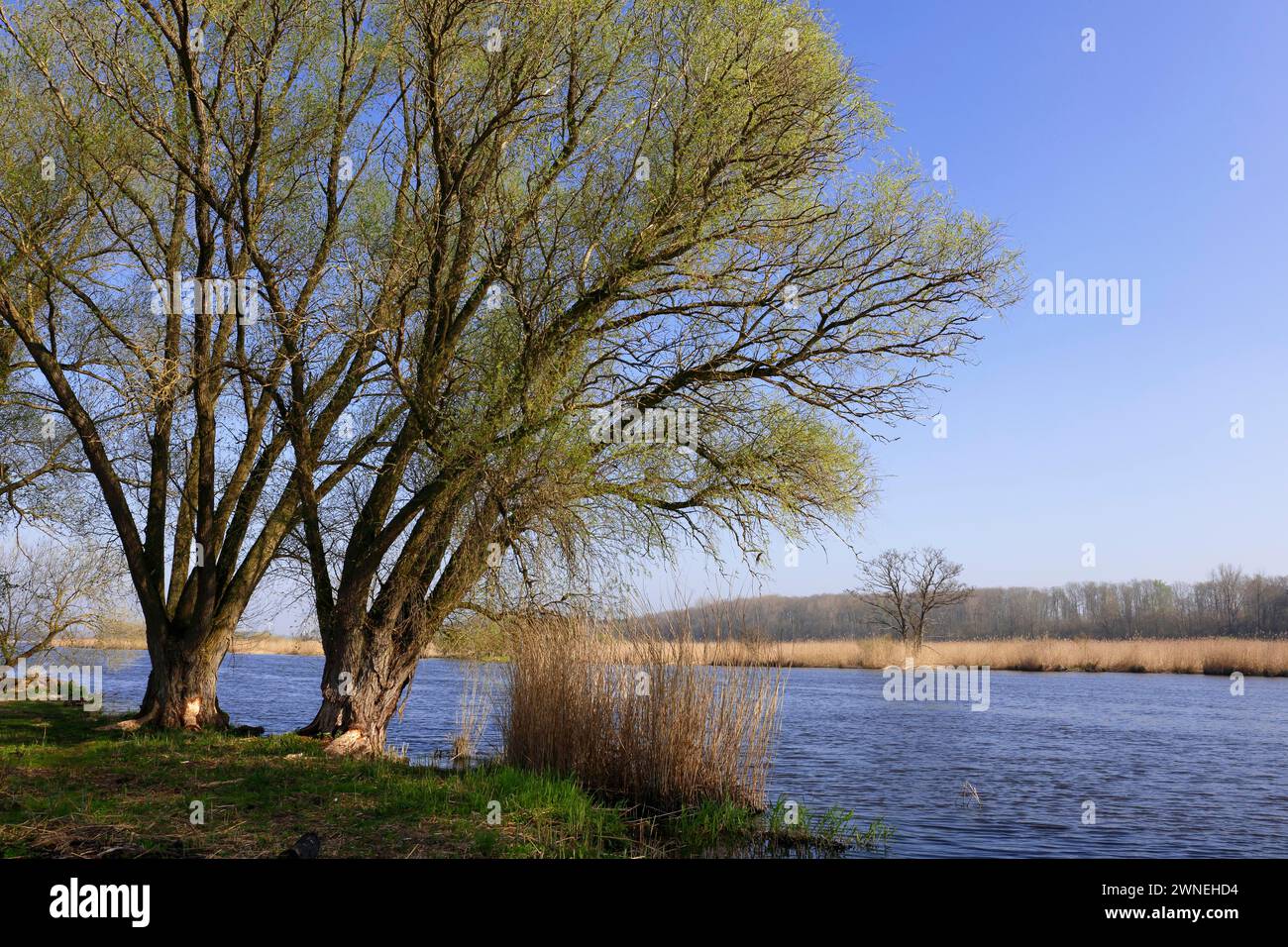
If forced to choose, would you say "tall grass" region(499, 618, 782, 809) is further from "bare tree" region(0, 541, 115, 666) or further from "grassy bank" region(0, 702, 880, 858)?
"bare tree" region(0, 541, 115, 666)

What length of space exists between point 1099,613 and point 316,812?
185ft

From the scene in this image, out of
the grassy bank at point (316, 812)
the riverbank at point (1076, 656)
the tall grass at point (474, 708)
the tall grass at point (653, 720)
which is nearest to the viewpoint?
the grassy bank at point (316, 812)

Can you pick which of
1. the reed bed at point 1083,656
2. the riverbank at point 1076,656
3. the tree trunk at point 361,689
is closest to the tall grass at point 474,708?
the tree trunk at point 361,689

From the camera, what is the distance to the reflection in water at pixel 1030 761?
10.1 m

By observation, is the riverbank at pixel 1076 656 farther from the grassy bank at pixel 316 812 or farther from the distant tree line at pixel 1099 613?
the grassy bank at pixel 316 812

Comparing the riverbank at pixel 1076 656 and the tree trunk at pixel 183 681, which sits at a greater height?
the tree trunk at pixel 183 681

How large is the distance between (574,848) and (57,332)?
42.1 ft

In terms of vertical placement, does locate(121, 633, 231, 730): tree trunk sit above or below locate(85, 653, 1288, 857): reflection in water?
above

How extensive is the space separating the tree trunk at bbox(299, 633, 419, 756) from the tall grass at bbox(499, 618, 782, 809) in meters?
3.03

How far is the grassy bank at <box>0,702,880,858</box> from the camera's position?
22.2ft

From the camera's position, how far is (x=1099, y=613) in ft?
182

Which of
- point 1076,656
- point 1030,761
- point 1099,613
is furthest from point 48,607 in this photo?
point 1099,613

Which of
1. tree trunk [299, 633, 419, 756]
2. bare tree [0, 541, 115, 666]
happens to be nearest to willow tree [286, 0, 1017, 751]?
Result: tree trunk [299, 633, 419, 756]

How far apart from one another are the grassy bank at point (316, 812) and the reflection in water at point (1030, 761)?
2.20 metres
